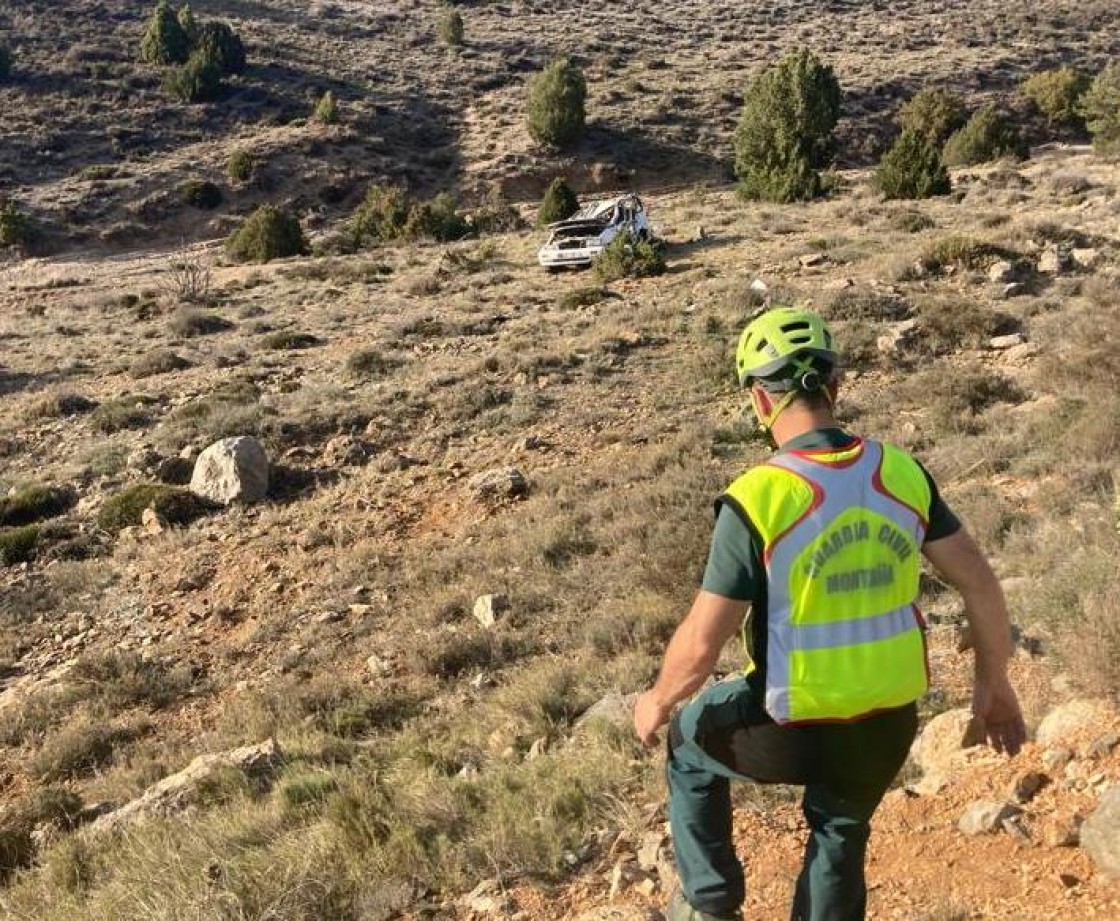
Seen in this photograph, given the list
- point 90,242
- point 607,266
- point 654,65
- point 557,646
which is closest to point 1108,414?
point 557,646

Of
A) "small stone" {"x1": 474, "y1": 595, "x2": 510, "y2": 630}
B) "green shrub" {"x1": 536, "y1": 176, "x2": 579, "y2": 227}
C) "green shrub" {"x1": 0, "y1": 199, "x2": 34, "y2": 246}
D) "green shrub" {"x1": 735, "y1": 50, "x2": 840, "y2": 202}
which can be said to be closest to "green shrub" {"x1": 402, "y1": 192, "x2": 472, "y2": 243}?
"green shrub" {"x1": 536, "y1": 176, "x2": 579, "y2": 227}

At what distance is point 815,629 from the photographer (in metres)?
2.16

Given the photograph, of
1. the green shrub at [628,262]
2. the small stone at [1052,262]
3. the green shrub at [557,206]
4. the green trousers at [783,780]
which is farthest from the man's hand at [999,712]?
the green shrub at [557,206]

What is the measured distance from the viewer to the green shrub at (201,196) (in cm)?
3681

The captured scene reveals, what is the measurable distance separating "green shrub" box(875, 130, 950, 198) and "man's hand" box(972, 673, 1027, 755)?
24807 millimetres

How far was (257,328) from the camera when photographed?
18.6 metres

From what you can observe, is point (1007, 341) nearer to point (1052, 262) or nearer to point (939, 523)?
point (1052, 262)

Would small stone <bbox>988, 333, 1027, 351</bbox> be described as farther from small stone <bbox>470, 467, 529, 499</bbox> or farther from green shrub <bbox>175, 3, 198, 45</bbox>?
green shrub <bbox>175, 3, 198, 45</bbox>

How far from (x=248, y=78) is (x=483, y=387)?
4325 centimetres

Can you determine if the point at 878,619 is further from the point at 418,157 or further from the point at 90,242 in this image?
the point at 418,157

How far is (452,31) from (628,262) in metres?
41.2

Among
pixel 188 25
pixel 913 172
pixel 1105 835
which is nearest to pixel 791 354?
pixel 1105 835

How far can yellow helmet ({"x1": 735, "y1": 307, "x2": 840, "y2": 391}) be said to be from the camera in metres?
2.21

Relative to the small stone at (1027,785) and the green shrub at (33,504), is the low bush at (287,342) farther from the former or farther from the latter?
the small stone at (1027,785)
